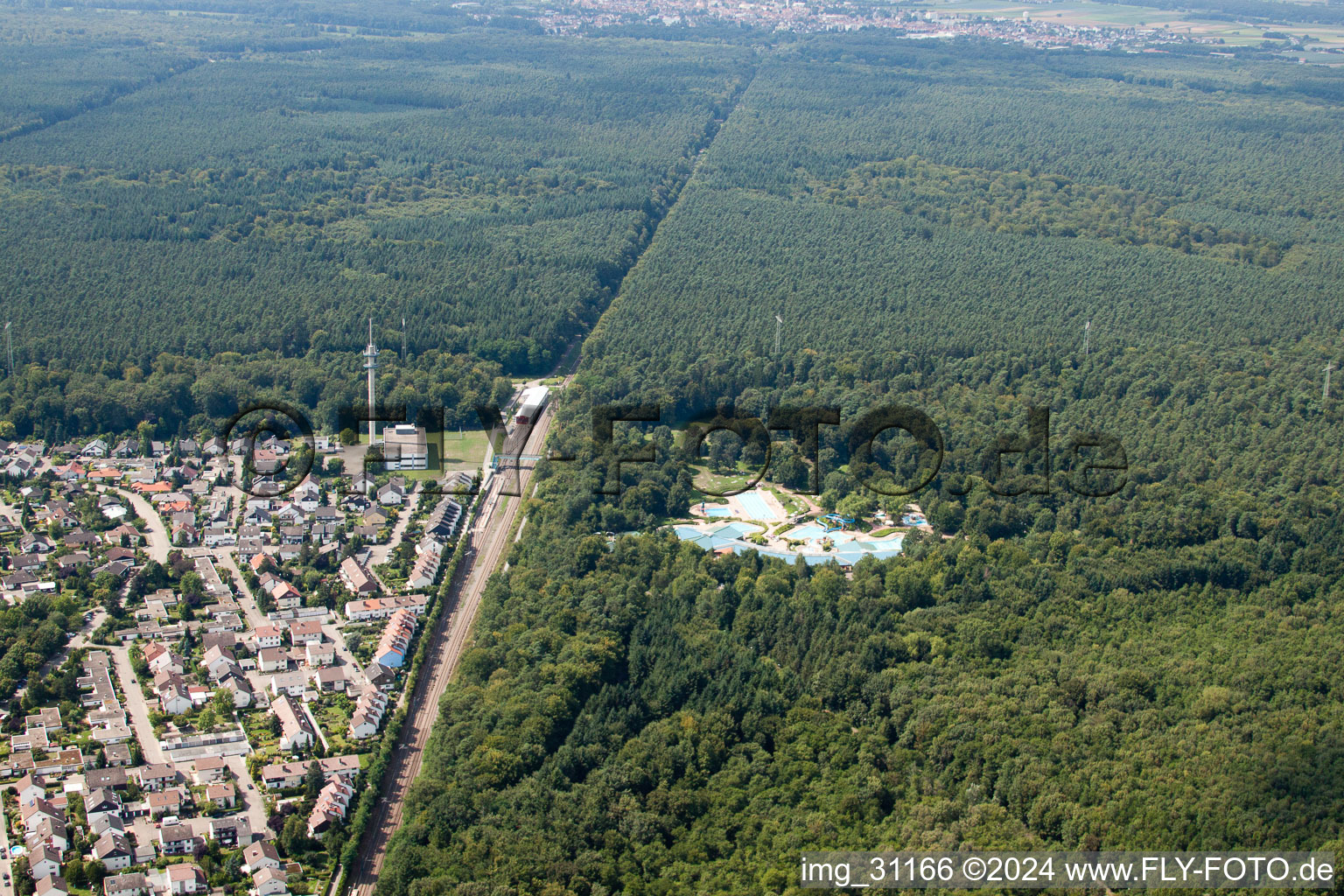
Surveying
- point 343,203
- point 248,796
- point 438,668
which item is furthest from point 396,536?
point 343,203

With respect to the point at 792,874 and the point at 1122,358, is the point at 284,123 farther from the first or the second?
the point at 792,874

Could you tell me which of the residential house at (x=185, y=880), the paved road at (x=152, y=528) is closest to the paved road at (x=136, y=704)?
the residential house at (x=185, y=880)

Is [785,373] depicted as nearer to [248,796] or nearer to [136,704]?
[136,704]

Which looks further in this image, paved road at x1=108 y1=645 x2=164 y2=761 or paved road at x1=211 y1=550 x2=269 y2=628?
paved road at x1=211 y1=550 x2=269 y2=628

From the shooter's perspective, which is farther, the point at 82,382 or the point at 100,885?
the point at 82,382

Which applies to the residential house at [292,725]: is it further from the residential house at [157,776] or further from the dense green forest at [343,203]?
the dense green forest at [343,203]

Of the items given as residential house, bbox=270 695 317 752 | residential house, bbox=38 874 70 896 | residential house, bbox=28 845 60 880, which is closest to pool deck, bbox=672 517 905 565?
residential house, bbox=270 695 317 752

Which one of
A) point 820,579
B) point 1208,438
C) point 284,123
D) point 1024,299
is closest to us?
point 820,579

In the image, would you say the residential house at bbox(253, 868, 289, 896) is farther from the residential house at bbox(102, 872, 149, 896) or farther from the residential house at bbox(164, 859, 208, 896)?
the residential house at bbox(102, 872, 149, 896)

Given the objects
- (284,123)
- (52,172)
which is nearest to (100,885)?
(52,172)
